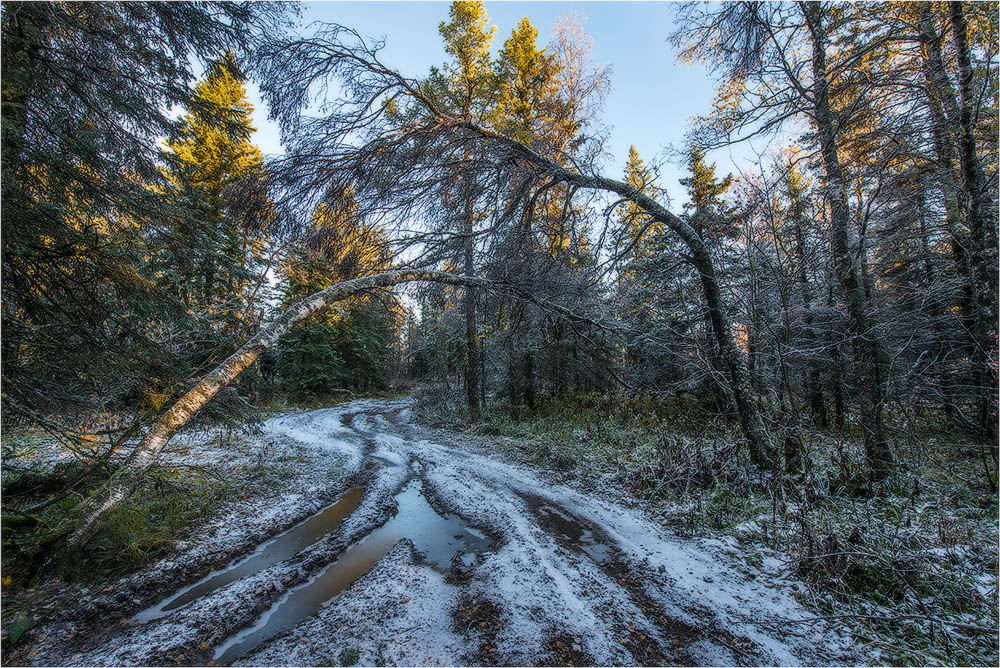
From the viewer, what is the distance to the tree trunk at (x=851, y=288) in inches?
185

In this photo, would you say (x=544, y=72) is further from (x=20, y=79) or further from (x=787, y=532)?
(x=787, y=532)

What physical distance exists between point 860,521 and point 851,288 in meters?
3.03

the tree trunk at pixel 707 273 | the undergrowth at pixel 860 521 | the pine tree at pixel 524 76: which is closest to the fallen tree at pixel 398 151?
the tree trunk at pixel 707 273

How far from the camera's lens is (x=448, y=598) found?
2.95 metres

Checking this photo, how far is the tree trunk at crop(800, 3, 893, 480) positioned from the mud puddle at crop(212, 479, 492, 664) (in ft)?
17.2

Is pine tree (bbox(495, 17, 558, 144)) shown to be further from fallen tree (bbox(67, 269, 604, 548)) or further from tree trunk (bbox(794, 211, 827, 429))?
fallen tree (bbox(67, 269, 604, 548))

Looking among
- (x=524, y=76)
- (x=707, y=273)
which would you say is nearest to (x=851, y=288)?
(x=707, y=273)

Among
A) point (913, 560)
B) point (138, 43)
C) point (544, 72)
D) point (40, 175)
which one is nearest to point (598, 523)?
point (913, 560)

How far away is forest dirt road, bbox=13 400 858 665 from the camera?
237cm

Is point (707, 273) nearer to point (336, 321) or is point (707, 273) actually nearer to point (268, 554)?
point (268, 554)

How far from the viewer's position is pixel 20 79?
12.2ft

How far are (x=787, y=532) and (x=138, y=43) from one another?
946 cm

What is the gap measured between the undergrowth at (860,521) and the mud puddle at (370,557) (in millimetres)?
2560

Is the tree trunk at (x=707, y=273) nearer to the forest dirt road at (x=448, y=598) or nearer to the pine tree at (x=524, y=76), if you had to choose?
the forest dirt road at (x=448, y=598)
